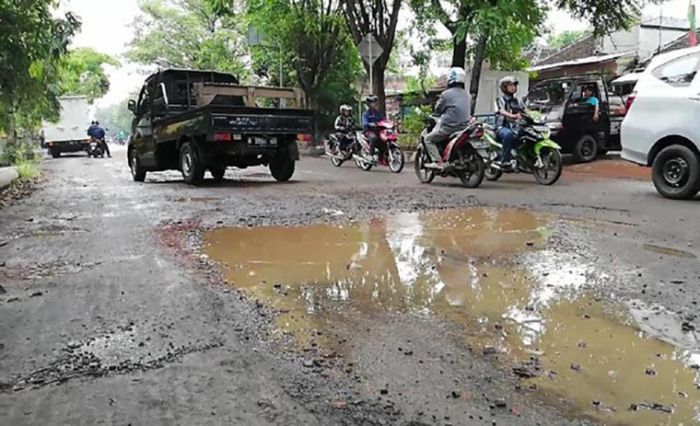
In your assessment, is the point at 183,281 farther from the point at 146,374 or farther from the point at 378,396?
the point at 378,396

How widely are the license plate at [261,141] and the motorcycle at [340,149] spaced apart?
3892mm

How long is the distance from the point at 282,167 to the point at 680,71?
22.1 ft

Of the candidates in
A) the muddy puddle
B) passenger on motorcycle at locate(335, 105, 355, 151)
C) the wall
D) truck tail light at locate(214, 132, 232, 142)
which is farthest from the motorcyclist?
the muddy puddle

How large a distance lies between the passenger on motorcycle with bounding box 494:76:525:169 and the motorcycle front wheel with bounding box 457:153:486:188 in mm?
398

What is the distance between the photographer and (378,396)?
99.3 inches

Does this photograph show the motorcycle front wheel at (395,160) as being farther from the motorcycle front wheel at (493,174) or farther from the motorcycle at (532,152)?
the motorcycle at (532,152)

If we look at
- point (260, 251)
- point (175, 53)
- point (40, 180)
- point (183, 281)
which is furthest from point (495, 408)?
point (175, 53)

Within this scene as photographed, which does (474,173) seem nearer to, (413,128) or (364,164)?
(364,164)

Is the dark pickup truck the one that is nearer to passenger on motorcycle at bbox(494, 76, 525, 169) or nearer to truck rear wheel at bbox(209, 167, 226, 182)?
truck rear wheel at bbox(209, 167, 226, 182)

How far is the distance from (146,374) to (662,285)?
3.22m

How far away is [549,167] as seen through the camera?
974cm

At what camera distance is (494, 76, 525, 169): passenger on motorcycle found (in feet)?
31.6

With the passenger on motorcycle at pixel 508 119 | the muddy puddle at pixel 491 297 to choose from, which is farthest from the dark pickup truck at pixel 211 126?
the muddy puddle at pixel 491 297

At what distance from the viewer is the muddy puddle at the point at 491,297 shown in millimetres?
2617
